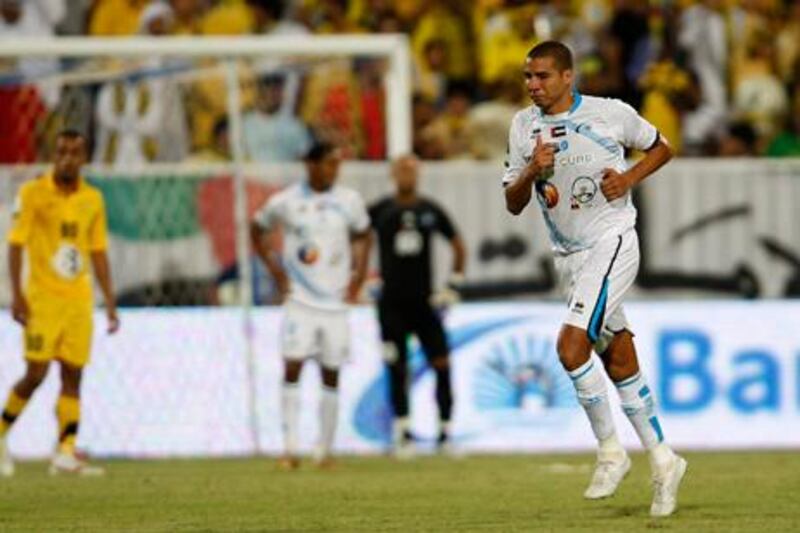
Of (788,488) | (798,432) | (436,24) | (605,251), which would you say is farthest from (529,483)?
(436,24)

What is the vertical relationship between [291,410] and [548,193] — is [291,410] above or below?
below

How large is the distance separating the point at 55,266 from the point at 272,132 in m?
5.41

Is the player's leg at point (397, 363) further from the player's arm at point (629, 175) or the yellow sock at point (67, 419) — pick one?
the player's arm at point (629, 175)

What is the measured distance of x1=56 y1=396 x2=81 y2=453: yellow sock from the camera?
58.0 ft

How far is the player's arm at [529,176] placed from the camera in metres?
12.2

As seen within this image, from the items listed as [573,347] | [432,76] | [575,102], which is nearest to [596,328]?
[573,347]

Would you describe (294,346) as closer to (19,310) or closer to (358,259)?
(358,259)

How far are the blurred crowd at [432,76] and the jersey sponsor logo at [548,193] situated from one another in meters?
9.80

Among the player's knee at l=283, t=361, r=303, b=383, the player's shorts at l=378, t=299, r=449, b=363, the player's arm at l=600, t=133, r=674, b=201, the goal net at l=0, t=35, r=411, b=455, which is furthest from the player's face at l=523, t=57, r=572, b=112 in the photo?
the goal net at l=0, t=35, r=411, b=455

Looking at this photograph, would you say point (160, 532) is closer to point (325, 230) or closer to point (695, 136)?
point (325, 230)

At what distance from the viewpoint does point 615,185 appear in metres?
12.4

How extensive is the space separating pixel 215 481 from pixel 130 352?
5.19m

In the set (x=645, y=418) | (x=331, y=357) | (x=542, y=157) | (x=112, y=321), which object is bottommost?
(x=331, y=357)

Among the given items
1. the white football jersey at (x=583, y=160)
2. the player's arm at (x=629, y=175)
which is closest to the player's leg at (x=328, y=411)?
the white football jersey at (x=583, y=160)
